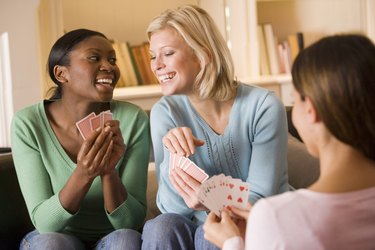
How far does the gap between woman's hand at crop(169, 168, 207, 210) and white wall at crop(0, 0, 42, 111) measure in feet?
4.89

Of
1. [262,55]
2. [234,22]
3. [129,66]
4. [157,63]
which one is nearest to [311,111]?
[157,63]

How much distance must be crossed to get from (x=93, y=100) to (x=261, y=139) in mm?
625

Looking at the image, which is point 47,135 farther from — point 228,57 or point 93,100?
point 228,57

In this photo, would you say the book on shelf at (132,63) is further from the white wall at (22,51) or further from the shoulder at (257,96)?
the shoulder at (257,96)

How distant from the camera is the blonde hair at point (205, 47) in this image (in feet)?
6.78

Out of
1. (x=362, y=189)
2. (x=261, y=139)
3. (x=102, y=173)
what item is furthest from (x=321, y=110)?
(x=102, y=173)

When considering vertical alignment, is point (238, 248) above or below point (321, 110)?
below

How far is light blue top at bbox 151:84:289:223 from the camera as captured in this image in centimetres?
201

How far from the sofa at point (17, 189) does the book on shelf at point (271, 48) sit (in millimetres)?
1869

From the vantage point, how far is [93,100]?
2.21 meters

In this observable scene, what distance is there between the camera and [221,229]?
1.45 metres

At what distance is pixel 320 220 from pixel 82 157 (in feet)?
3.42

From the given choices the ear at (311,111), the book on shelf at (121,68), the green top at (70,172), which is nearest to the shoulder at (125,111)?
the green top at (70,172)

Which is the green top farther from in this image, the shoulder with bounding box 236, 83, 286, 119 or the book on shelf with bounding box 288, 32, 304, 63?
the book on shelf with bounding box 288, 32, 304, 63
